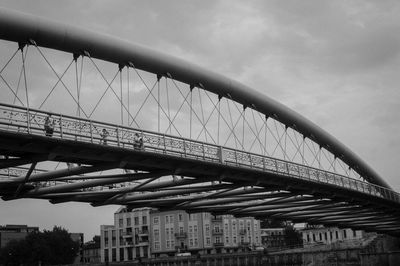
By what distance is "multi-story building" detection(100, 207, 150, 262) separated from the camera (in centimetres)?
10888

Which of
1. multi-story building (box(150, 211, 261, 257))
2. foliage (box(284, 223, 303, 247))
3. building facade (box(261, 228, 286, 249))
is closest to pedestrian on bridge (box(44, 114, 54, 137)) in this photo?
multi-story building (box(150, 211, 261, 257))

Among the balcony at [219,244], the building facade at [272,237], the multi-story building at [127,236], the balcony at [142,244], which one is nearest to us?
the balcony at [219,244]

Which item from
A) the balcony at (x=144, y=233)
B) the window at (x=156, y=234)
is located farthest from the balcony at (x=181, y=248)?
the balcony at (x=144, y=233)

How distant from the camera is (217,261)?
2953 inches

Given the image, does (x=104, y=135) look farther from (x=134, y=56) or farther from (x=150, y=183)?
(x=134, y=56)

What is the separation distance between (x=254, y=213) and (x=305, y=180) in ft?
36.6

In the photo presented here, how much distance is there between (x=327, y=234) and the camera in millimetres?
124688

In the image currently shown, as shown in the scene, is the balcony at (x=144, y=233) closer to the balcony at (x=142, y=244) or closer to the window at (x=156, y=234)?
the balcony at (x=142, y=244)

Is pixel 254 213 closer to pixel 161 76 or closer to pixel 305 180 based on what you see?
pixel 305 180

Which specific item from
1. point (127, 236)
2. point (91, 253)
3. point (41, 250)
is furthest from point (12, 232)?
point (127, 236)

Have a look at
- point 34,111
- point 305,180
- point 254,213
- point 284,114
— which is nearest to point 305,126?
point 284,114

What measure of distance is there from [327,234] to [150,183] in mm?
102535

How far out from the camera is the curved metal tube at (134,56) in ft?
A: 86.1

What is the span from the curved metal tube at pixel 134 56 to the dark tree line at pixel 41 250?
70.2 m
